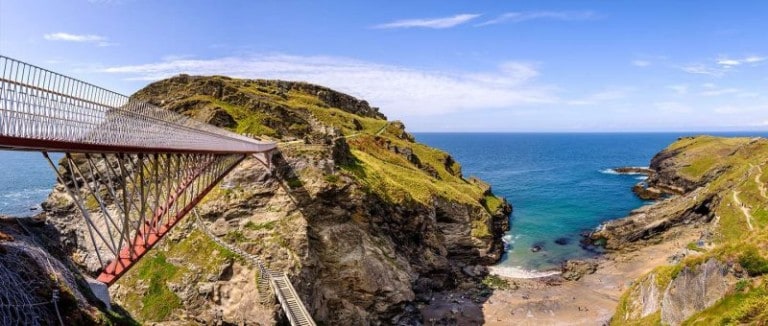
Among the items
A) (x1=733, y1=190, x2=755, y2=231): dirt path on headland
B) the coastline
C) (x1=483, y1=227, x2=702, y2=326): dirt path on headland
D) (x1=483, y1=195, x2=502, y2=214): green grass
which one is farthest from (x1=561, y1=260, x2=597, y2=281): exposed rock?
(x1=483, y1=195, x2=502, y2=214): green grass

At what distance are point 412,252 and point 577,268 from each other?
26138 mm

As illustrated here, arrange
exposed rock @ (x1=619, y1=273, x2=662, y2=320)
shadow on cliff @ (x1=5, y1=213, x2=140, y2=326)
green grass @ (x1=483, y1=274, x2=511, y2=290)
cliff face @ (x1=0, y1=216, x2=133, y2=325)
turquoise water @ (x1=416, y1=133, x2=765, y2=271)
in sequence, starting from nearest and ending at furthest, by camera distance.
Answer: cliff face @ (x1=0, y1=216, x2=133, y2=325) < shadow on cliff @ (x1=5, y1=213, x2=140, y2=326) < exposed rock @ (x1=619, y1=273, x2=662, y2=320) < green grass @ (x1=483, y1=274, x2=511, y2=290) < turquoise water @ (x1=416, y1=133, x2=765, y2=271)

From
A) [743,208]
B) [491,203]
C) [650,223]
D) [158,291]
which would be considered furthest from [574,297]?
[158,291]

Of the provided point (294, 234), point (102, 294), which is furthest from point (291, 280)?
point (102, 294)

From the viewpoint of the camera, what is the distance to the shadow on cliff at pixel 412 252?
4784 cm

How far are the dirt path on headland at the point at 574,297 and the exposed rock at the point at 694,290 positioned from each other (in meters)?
23.4

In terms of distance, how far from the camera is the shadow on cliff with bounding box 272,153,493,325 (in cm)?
4784

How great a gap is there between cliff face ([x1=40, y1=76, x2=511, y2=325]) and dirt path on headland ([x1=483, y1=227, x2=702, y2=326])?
6.97 metres

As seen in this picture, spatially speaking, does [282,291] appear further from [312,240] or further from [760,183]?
[760,183]

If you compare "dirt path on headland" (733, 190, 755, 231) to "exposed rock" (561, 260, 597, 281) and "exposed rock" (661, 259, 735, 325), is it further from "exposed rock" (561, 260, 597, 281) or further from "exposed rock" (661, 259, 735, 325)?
"exposed rock" (661, 259, 735, 325)

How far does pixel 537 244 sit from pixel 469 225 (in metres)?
15.2

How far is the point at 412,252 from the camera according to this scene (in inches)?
2267

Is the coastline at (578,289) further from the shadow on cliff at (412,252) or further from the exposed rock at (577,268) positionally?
the shadow on cliff at (412,252)

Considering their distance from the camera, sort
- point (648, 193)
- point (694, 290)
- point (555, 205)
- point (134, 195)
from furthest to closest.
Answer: point (648, 193)
point (555, 205)
point (134, 195)
point (694, 290)
